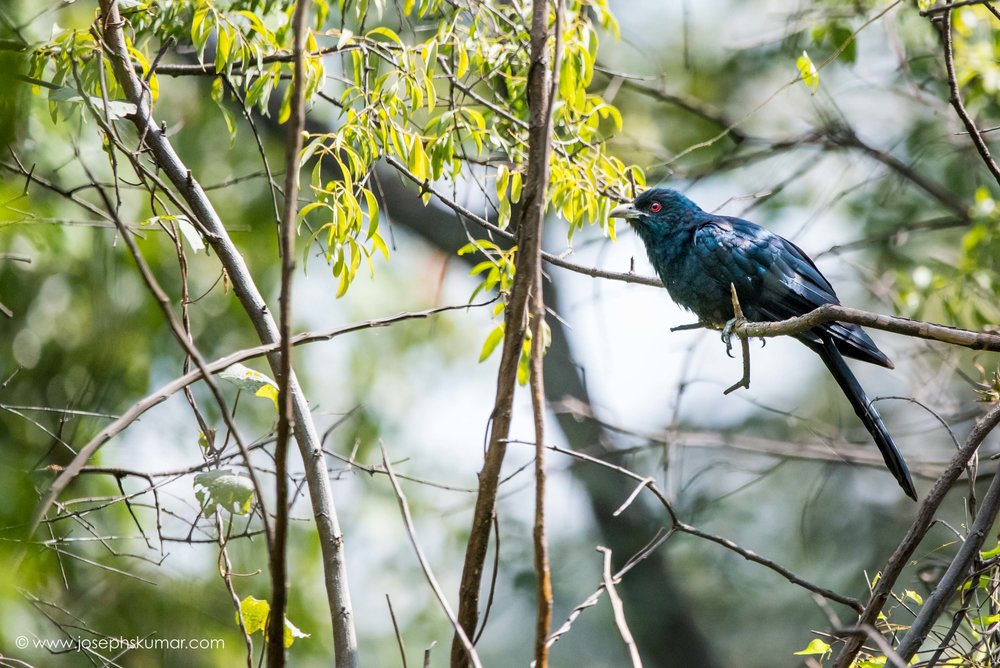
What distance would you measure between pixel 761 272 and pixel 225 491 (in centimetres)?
326

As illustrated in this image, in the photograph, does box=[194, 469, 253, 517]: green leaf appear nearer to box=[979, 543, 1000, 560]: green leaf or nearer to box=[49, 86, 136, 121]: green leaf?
box=[49, 86, 136, 121]: green leaf

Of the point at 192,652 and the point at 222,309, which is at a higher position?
the point at 222,309

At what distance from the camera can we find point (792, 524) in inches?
423

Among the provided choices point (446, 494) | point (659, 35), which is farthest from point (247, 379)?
point (659, 35)

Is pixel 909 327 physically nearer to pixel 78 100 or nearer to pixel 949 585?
pixel 949 585

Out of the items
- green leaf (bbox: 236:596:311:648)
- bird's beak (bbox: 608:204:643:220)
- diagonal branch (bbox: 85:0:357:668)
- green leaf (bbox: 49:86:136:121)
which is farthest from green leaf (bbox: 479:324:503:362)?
bird's beak (bbox: 608:204:643:220)

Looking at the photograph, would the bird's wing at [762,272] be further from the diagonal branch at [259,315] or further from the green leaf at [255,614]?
the green leaf at [255,614]

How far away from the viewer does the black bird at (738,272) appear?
4633 mm

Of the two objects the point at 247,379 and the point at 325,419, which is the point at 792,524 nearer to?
the point at 325,419

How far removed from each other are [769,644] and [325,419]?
6.21 m

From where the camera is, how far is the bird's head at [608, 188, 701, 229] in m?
5.07

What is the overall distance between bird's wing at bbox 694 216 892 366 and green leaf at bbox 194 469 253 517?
307 centimetres

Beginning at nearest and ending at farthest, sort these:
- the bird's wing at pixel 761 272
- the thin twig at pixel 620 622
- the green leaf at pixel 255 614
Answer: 1. the thin twig at pixel 620 622
2. the green leaf at pixel 255 614
3. the bird's wing at pixel 761 272

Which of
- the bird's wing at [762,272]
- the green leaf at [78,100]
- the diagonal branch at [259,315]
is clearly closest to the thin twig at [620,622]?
the diagonal branch at [259,315]
